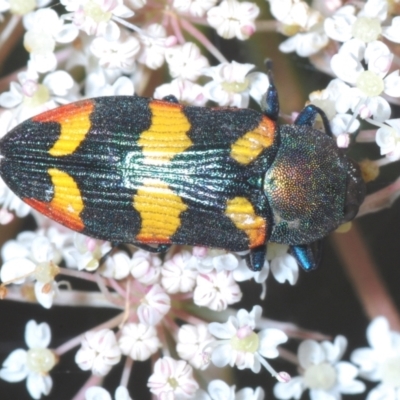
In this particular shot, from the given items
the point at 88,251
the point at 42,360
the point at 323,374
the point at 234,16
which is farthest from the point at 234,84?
the point at 42,360

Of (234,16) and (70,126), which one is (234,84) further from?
(70,126)

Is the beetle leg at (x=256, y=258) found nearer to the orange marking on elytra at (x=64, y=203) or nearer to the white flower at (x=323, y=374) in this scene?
the white flower at (x=323, y=374)

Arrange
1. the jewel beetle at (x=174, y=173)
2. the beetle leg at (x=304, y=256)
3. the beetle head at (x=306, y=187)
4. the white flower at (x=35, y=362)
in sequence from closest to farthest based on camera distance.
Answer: the jewel beetle at (x=174, y=173)
the beetle head at (x=306, y=187)
the beetle leg at (x=304, y=256)
the white flower at (x=35, y=362)

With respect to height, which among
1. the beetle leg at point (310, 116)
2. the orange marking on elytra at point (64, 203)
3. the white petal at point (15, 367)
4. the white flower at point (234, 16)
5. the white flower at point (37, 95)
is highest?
the white flower at point (234, 16)

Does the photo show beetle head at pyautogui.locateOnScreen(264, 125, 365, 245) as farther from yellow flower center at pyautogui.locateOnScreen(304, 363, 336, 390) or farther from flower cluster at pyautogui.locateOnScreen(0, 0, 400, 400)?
yellow flower center at pyautogui.locateOnScreen(304, 363, 336, 390)

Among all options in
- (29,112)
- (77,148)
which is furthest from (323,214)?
(29,112)

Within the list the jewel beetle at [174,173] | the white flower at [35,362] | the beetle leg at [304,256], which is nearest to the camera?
the jewel beetle at [174,173]

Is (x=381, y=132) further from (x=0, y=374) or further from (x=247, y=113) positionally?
(x=0, y=374)

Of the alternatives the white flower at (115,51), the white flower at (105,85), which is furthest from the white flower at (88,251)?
the white flower at (115,51)
